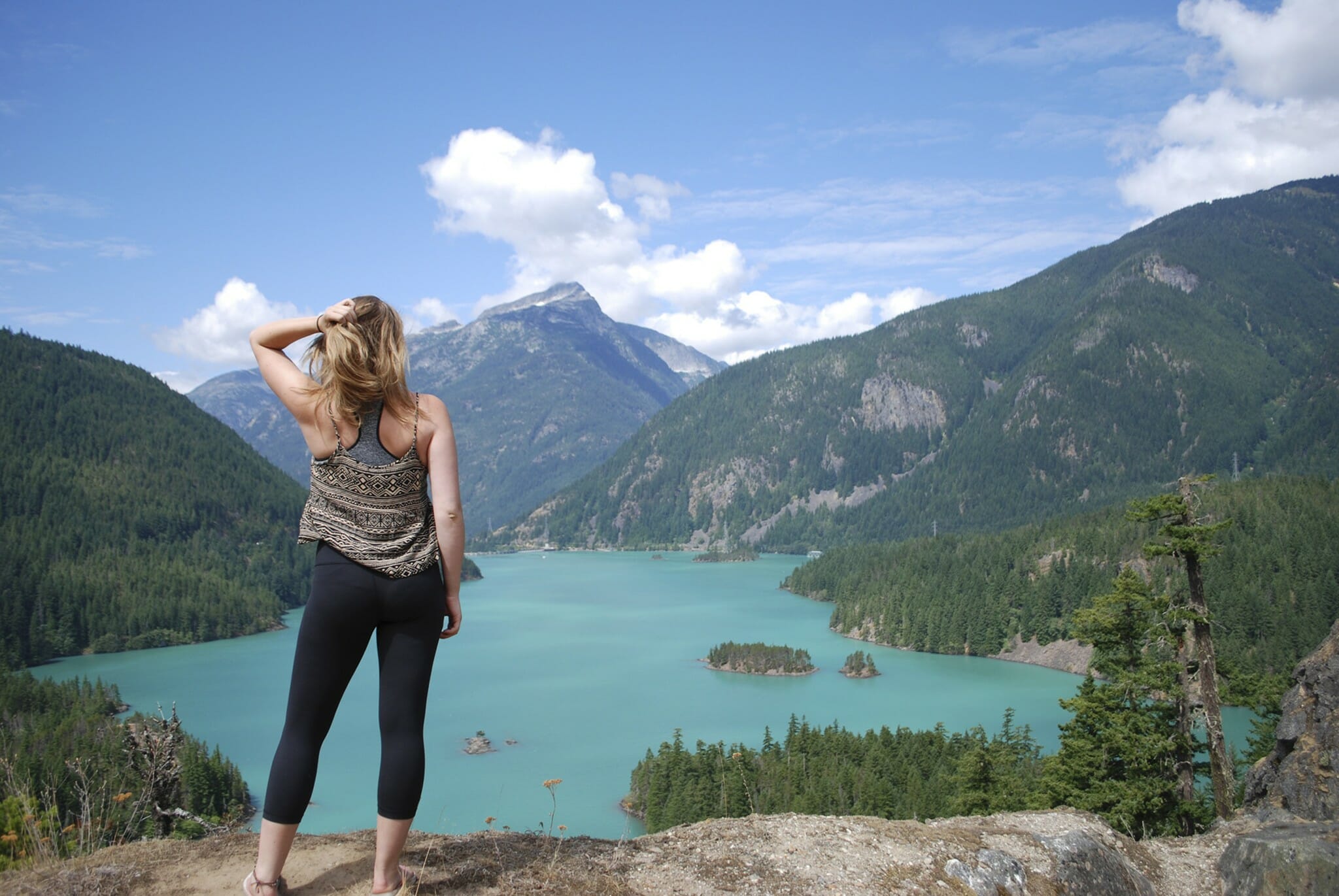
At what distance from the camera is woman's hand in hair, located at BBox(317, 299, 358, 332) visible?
395 centimetres

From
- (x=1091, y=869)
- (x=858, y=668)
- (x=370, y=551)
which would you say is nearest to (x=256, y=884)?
(x=370, y=551)

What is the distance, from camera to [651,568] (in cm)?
16912

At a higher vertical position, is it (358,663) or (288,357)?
(288,357)

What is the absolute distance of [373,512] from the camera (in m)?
3.87

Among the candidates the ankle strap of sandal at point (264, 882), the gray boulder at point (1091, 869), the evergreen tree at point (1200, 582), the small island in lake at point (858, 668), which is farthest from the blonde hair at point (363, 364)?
the small island in lake at point (858, 668)

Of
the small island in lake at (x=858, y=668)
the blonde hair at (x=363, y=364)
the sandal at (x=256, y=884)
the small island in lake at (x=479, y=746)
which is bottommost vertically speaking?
the small island in lake at (x=858, y=668)

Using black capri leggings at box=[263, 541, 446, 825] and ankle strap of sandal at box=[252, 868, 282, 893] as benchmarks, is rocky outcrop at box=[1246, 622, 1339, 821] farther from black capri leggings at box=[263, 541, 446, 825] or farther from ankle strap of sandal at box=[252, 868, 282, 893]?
ankle strap of sandal at box=[252, 868, 282, 893]

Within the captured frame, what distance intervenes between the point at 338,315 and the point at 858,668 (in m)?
69.9

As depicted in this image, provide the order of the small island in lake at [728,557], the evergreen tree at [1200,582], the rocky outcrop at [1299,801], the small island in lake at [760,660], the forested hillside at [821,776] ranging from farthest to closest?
the small island in lake at [728,557]
the small island in lake at [760,660]
the forested hillside at [821,776]
the evergreen tree at [1200,582]
the rocky outcrop at [1299,801]

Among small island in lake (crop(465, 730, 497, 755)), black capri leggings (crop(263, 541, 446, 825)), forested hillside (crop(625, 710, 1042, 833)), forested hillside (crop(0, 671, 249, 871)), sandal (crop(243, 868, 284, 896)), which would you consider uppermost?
black capri leggings (crop(263, 541, 446, 825))

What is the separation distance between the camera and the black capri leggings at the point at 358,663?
12.4 ft

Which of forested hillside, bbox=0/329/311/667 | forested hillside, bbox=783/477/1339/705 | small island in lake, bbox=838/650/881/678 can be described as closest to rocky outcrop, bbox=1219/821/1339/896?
forested hillside, bbox=783/477/1339/705

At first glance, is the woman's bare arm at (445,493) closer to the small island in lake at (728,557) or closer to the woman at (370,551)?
the woman at (370,551)

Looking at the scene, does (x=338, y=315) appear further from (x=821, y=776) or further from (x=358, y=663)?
(x=821, y=776)
